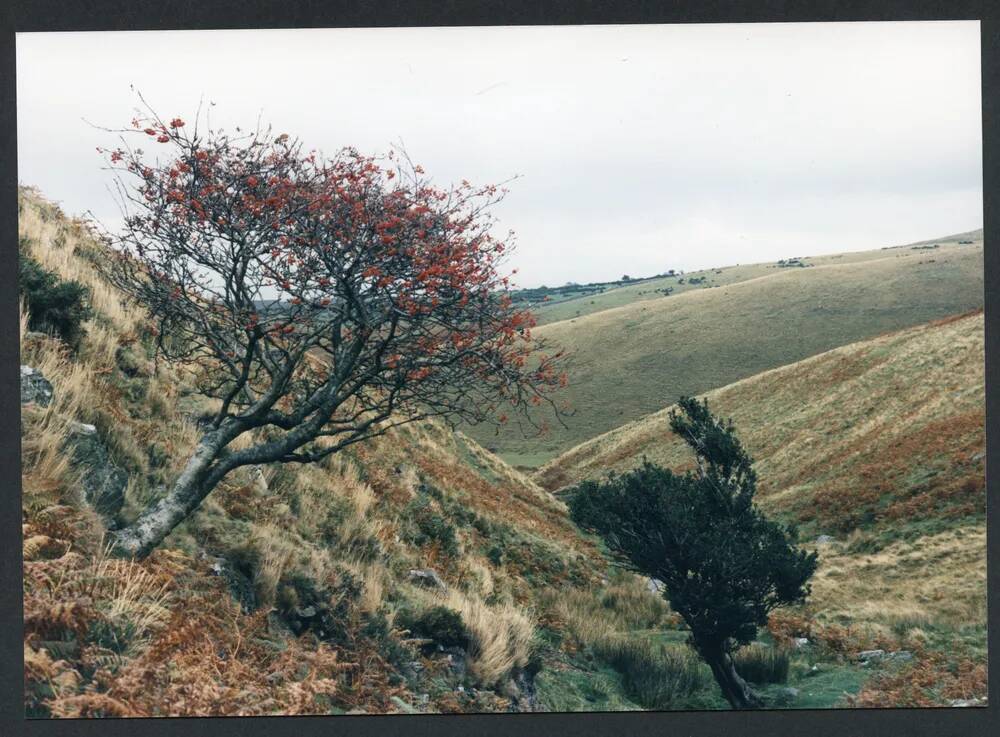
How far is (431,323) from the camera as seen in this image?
6656 mm

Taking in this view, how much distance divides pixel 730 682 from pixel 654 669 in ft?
2.66

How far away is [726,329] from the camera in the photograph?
43.4 metres

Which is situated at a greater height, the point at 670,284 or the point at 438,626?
the point at 670,284

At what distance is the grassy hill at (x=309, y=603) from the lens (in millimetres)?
6250

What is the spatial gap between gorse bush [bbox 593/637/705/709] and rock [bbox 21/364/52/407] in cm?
643

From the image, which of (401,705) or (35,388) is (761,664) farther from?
(35,388)

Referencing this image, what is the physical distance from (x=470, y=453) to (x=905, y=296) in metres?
35.4

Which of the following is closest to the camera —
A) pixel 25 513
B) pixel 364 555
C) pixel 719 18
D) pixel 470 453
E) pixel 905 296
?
pixel 25 513

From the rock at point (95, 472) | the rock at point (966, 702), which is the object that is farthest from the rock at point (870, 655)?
the rock at point (95, 472)

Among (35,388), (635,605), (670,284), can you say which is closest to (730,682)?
(635,605)

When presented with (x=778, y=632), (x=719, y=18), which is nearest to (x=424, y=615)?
(x=778, y=632)

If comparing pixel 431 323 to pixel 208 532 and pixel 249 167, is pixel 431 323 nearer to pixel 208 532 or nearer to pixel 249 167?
pixel 249 167

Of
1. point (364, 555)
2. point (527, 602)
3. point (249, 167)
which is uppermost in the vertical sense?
point (249, 167)

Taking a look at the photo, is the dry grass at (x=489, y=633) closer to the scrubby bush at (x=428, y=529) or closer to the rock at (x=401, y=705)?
the rock at (x=401, y=705)
